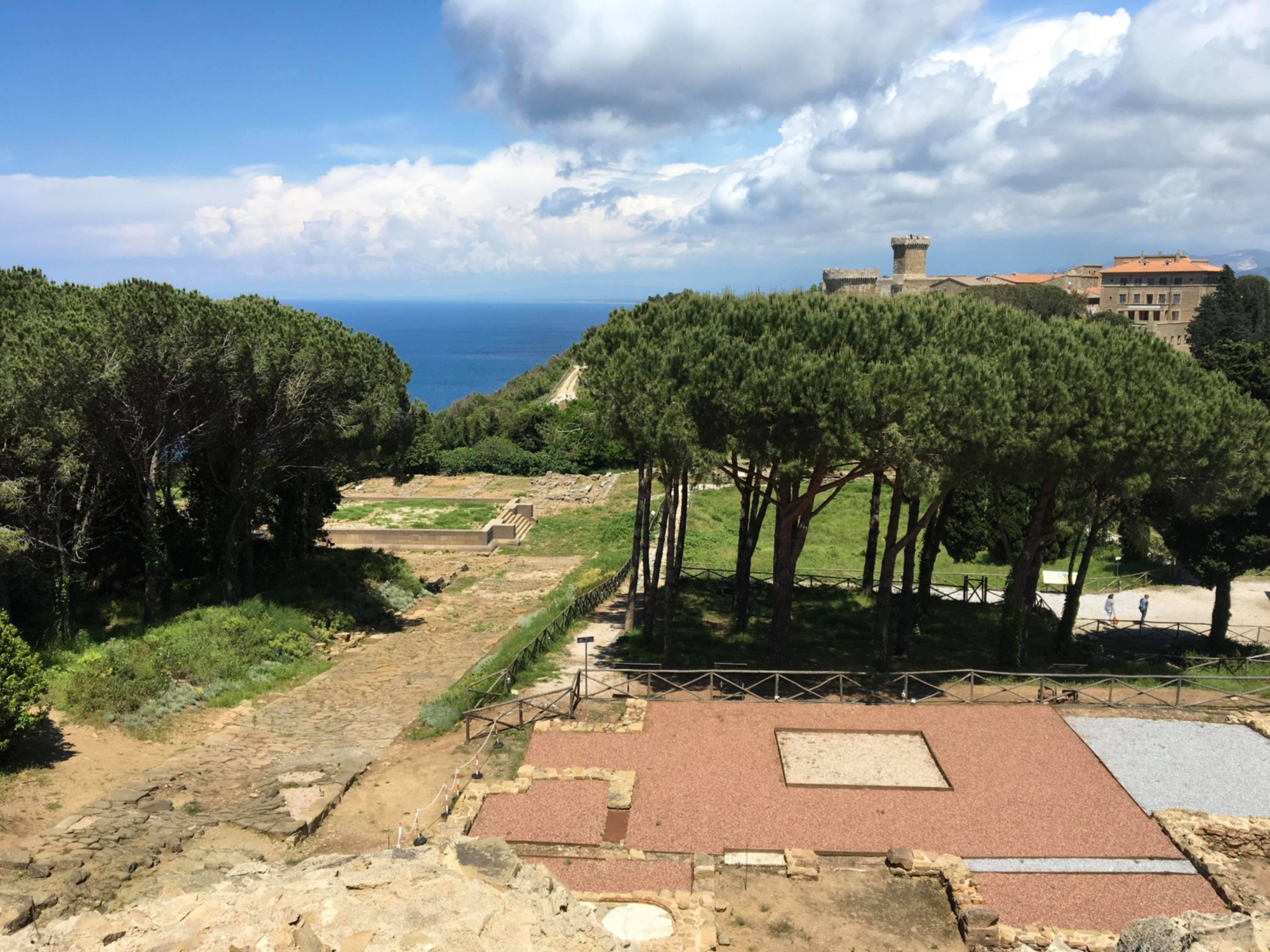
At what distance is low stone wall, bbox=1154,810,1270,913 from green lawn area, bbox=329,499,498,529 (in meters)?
30.1

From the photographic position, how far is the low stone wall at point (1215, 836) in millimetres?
12422

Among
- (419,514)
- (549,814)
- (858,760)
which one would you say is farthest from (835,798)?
A: (419,514)

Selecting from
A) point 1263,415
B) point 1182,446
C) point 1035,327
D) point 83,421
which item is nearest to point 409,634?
point 83,421

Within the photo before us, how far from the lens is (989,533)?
33.2m

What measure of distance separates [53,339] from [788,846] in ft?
56.1

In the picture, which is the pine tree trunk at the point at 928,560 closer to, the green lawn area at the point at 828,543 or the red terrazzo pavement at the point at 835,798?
the green lawn area at the point at 828,543

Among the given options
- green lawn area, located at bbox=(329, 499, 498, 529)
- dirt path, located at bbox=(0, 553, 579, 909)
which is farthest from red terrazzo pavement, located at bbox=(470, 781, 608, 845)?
green lawn area, located at bbox=(329, 499, 498, 529)

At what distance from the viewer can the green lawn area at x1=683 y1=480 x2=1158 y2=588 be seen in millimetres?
33719

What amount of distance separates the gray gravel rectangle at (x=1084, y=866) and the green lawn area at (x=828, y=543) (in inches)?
719

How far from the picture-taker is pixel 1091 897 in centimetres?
1159

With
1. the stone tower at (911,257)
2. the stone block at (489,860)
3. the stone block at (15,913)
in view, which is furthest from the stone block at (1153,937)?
the stone tower at (911,257)

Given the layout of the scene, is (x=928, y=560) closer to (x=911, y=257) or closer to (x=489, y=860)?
(x=489, y=860)

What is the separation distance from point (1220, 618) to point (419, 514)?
31.8 meters

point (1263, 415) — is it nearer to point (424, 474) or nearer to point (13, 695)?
point (13, 695)
